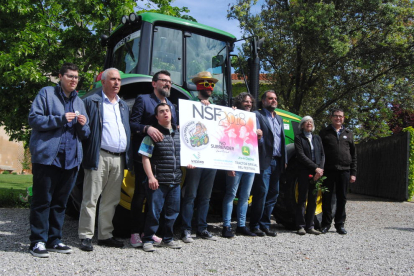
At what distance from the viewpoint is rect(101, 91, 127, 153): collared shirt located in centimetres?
429

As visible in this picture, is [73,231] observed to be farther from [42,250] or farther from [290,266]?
[290,266]

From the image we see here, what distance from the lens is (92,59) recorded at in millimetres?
10664

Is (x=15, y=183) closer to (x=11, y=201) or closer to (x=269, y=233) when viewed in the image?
(x=11, y=201)

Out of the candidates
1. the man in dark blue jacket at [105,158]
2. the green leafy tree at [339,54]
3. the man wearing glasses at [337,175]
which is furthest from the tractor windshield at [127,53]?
the green leafy tree at [339,54]

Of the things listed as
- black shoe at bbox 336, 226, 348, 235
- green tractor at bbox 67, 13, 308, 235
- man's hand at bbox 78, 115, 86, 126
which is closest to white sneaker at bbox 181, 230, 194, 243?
green tractor at bbox 67, 13, 308, 235

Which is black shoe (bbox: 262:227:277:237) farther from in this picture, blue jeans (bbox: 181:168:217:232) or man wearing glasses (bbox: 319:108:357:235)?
blue jeans (bbox: 181:168:217:232)

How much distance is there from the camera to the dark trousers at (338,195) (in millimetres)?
5879

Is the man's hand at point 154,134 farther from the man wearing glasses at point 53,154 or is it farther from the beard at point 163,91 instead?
the man wearing glasses at point 53,154

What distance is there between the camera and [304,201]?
5746mm

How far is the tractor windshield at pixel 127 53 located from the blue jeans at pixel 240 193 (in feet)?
6.95

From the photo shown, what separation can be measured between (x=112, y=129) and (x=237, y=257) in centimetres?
189

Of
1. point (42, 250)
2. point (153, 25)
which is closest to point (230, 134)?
point (153, 25)

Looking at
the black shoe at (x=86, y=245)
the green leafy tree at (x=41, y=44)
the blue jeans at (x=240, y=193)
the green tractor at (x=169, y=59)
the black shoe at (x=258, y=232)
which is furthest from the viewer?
the green leafy tree at (x=41, y=44)

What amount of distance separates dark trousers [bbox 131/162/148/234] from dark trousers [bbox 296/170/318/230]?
7.98 ft
